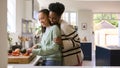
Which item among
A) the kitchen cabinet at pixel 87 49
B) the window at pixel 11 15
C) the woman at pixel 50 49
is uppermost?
the window at pixel 11 15

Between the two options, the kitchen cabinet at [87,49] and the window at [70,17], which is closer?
the kitchen cabinet at [87,49]

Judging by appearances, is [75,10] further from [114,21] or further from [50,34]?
[50,34]

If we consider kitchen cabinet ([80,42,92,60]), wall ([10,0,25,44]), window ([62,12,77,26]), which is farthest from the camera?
window ([62,12,77,26])

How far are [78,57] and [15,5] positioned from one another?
3105 millimetres

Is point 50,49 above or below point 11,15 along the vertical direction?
below

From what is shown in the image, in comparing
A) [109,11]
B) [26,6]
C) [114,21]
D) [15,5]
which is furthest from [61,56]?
[114,21]

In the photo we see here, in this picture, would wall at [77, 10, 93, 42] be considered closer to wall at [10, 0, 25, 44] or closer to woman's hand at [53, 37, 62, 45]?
wall at [10, 0, 25, 44]

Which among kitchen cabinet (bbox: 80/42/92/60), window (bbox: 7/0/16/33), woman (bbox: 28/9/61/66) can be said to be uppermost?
window (bbox: 7/0/16/33)

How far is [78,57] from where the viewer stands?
7.50ft

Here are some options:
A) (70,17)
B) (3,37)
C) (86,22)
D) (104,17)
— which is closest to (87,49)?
(86,22)

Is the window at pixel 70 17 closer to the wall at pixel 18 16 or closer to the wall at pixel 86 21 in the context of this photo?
the wall at pixel 86 21

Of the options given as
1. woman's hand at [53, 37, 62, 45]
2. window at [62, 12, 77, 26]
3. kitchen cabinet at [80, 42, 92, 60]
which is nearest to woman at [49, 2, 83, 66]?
woman's hand at [53, 37, 62, 45]

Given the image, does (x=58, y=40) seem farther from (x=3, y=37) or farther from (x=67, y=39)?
(x=3, y=37)

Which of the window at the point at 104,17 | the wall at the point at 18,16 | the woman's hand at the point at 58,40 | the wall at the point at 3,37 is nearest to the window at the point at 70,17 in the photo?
the window at the point at 104,17
